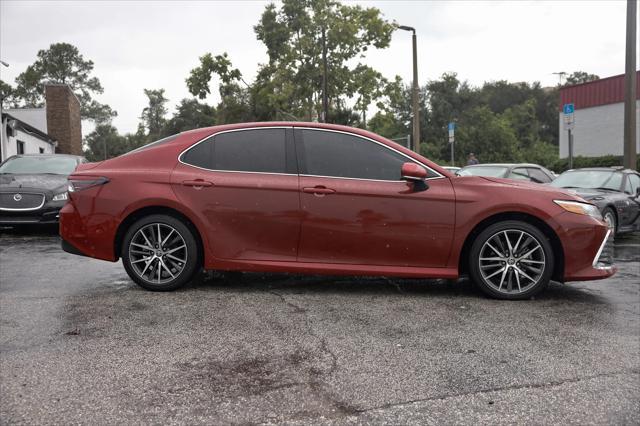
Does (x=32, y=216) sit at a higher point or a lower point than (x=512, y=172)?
lower

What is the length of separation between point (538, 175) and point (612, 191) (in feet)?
8.58

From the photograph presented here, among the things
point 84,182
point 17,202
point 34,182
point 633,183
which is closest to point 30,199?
point 17,202

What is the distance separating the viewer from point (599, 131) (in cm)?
3369

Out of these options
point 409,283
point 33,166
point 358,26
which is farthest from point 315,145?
point 358,26

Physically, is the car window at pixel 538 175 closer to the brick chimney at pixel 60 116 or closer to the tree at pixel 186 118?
the brick chimney at pixel 60 116

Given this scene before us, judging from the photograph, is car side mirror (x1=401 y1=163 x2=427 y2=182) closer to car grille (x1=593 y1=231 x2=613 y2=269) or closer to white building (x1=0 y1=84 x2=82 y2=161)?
car grille (x1=593 y1=231 x2=613 y2=269)

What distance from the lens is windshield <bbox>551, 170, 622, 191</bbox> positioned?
1086cm

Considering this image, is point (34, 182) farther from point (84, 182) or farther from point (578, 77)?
point (578, 77)

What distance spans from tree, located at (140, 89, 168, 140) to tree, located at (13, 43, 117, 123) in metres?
35.2

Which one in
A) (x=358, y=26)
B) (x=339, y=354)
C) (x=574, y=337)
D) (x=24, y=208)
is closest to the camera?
(x=339, y=354)

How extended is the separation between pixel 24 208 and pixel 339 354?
25.1 ft

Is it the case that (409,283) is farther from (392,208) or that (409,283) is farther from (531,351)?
(531,351)

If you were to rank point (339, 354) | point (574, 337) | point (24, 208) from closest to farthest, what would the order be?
point (339, 354)
point (574, 337)
point (24, 208)

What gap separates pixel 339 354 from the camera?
3.53 m
